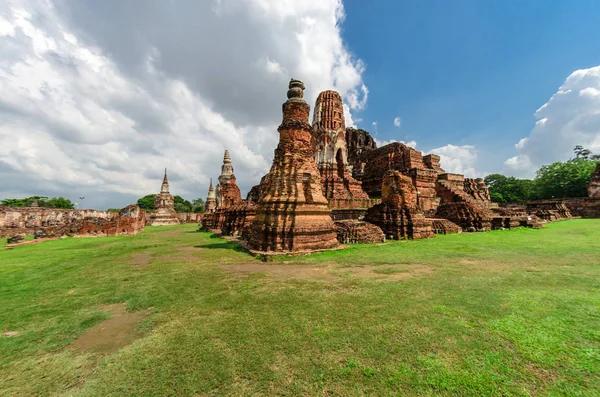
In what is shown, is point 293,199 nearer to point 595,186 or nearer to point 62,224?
point 62,224

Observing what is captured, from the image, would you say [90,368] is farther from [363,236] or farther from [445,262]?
[363,236]

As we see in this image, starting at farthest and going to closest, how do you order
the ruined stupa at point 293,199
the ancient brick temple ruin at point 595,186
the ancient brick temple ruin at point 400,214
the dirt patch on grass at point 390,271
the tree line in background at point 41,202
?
the tree line in background at point 41,202 → the ancient brick temple ruin at point 595,186 → the ancient brick temple ruin at point 400,214 → the ruined stupa at point 293,199 → the dirt patch on grass at point 390,271

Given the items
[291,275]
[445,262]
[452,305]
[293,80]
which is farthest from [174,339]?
[293,80]

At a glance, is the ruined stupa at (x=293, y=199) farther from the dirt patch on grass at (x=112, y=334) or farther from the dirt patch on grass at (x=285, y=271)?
the dirt patch on grass at (x=112, y=334)

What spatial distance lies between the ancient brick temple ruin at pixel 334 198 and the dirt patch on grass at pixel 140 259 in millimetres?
3153

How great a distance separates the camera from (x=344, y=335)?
264 centimetres

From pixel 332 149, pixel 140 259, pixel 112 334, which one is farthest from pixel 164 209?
pixel 112 334

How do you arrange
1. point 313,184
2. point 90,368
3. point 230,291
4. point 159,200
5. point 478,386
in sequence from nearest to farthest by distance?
point 478,386
point 90,368
point 230,291
point 313,184
point 159,200

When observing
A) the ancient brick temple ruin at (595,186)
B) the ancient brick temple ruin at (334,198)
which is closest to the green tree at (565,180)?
the ancient brick temple ruin at (595,186)

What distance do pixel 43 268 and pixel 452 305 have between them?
30.5ft

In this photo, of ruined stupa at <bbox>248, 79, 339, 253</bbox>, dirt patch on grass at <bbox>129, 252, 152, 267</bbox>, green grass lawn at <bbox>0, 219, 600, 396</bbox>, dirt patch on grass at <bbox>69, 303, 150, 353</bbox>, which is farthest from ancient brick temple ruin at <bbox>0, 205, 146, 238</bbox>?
dirt patch on grass at <bbox>69, 303, 150, 353</bbox>

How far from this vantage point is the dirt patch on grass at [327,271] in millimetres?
4921

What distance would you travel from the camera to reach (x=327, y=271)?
539cm

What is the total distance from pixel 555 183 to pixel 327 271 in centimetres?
4651
